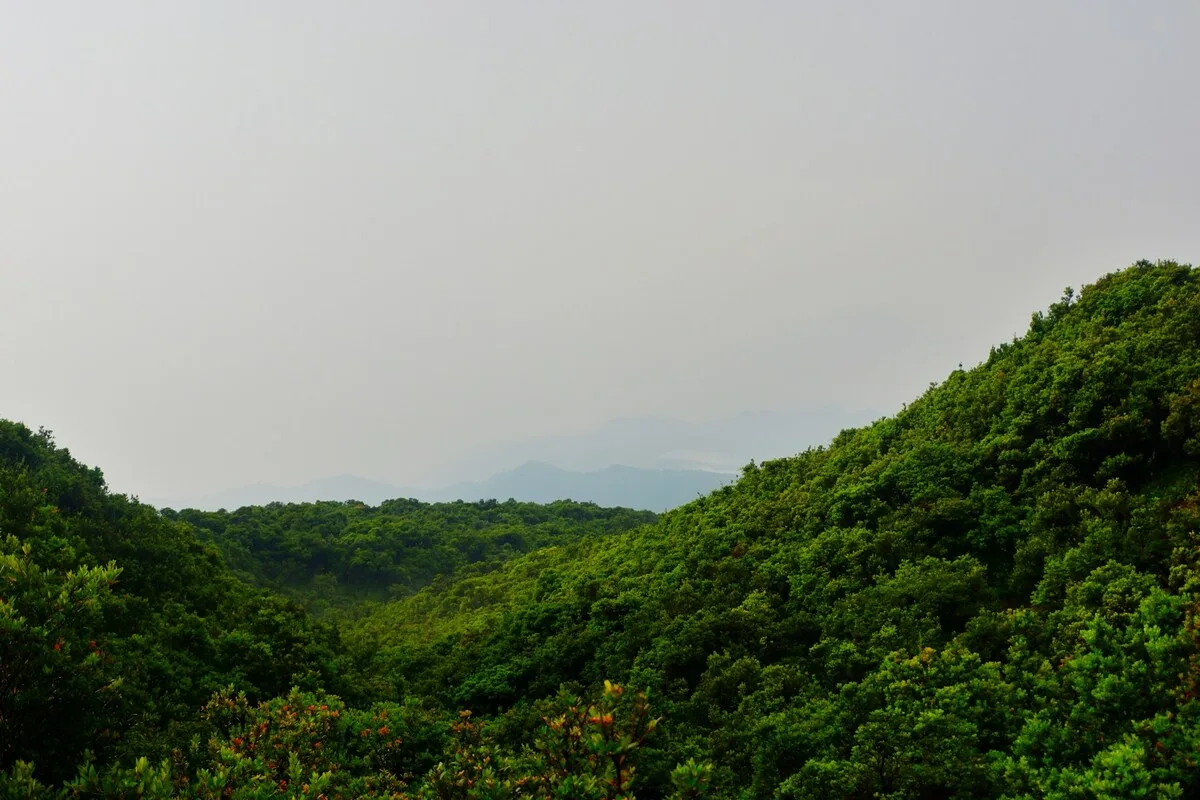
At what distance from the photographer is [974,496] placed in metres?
18.5

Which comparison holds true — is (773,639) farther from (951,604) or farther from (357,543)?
(357,543)

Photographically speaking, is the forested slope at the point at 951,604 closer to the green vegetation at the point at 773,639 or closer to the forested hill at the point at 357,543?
the green vegetation at the point at 773,639

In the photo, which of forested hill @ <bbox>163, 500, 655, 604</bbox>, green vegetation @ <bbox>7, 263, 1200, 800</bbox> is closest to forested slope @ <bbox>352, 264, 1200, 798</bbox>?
green vegetation @ <bbox>7, 263, 1200, 800</bbox>

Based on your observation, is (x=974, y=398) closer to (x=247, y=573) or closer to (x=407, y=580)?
(x=407, y=580)

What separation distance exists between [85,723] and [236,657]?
13089 millimetres

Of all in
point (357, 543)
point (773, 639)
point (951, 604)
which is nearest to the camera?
point (951, 604)

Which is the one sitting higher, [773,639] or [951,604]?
[951,604]

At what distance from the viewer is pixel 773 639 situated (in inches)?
683

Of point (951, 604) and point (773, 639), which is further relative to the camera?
point (773, 639)

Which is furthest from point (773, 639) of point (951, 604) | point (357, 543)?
point (357, 543)

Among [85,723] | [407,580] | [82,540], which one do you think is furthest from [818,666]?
[407,580]

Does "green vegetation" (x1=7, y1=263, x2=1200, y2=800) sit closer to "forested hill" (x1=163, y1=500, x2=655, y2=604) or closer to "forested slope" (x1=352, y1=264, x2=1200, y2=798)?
"forested slope" (x1=352, y1=264, x2=1200, y2=798)

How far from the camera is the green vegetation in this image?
742 centimetres

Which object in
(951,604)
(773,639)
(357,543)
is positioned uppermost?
(357,543)
